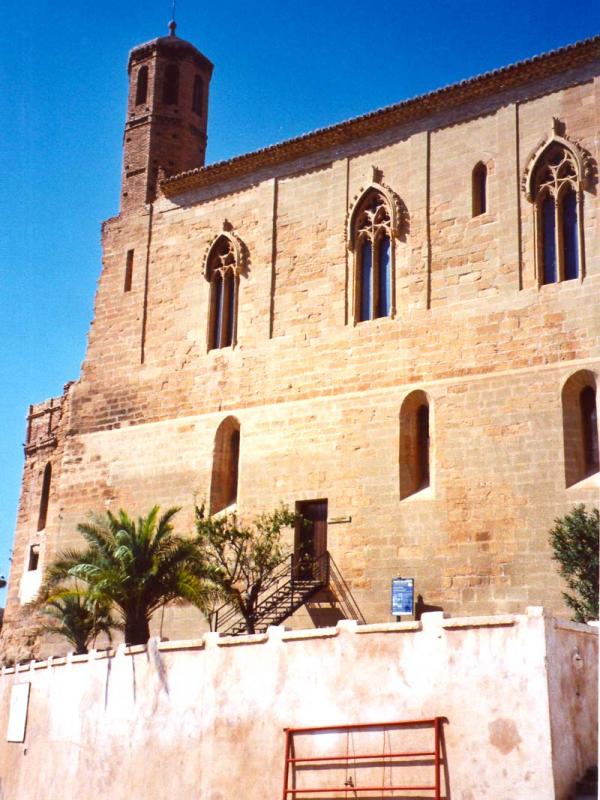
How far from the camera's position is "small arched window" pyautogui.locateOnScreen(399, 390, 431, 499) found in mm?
20609

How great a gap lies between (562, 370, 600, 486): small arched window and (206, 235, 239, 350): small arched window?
7.87 metres

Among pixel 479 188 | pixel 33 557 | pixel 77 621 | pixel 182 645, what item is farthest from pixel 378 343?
pixel 33 557

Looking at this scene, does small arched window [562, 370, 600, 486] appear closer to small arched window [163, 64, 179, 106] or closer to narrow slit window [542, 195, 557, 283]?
narrow slit window [542, 195, 557, 283]

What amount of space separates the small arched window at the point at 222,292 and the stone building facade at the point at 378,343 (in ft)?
0.16

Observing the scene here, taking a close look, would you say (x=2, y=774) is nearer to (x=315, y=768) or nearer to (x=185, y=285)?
(x=315, y=768)

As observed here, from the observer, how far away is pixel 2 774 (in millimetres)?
19156

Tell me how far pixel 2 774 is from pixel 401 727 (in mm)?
9570

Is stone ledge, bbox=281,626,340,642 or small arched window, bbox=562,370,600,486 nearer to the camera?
stone ledge, bbox=281,626,340,642

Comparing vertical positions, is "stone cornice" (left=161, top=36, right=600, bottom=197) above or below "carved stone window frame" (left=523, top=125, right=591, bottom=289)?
above

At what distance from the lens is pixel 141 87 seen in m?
28.5

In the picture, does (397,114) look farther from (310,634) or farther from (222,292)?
(310,634)

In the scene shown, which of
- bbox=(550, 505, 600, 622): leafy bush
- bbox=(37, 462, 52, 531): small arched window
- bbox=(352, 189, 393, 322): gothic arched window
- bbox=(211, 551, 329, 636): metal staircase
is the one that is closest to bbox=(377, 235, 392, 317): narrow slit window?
bbox=(352, 189, 393, 322): gothic arched window

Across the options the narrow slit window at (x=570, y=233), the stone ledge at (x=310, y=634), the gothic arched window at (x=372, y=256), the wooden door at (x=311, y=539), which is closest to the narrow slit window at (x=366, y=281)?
the gothic arched window at (x=372, y=256)

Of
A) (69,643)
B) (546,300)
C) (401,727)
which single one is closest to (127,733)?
(401,727)
